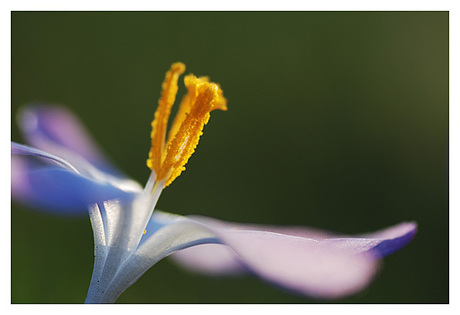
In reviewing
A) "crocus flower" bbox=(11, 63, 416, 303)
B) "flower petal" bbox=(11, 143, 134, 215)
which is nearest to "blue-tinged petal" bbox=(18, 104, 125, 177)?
"crocus flower" bbox=(11, 63, 416, 303)

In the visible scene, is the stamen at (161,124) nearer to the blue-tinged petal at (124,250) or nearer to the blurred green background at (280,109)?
the blue-tinged petal at (124,250)

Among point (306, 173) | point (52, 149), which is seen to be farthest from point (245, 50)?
point (52, 149)

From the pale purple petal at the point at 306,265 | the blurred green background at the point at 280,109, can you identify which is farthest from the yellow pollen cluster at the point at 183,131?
the blurred green background at the point at 280,109

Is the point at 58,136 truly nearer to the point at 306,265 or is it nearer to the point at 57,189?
the point at 57,189

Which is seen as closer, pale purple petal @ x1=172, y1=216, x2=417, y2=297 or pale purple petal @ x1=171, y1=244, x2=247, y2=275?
pale purple petal @ x1=172, y1=216, x2=417, y2=297

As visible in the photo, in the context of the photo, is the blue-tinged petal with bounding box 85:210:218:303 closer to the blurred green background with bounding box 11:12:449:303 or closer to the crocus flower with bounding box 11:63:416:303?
the crocus flower with bounding box 11:63:416:303
